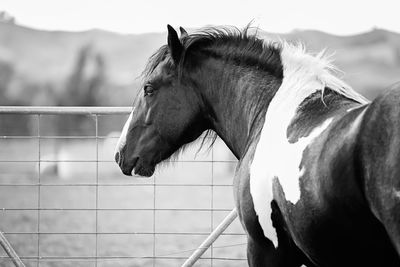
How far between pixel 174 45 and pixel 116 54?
12703 mm

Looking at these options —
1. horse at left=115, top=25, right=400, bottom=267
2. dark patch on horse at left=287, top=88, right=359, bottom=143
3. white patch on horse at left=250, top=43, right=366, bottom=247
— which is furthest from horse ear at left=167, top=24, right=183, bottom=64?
dark patch on horse at left=287, top=88, right=359, bottom=143

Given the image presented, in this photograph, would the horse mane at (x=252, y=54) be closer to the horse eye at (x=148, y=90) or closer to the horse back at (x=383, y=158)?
the horse eye at (x=148, y=90)

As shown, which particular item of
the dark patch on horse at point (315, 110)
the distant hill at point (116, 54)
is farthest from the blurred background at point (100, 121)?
the dark patch on horse at point (315, 110)

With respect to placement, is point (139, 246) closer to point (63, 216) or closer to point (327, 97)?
point (63, 216)

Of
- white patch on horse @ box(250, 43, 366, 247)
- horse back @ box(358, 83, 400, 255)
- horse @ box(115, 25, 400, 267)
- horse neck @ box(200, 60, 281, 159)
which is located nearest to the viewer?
horse back @ box(358, 83, 400, 255)

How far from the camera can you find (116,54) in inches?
623

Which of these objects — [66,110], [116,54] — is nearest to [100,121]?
[116,54]

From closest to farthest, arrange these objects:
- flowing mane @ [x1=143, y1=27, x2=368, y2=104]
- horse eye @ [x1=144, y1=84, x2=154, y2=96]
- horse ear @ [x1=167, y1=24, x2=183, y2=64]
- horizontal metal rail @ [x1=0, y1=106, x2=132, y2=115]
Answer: flowing mane @ [x1=143, y1=27, x2=368, y2=104]
horse ear @ [x1=167, y1=24, x2=183, y2=64]
horse eye @ [x1=144, y1=84, x2=154, y2=96]
horizontal metal rail @ [x1=0, y1=106, x2=132, y2=115]

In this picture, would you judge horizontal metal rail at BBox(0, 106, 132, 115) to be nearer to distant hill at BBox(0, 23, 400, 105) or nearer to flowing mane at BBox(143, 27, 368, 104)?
flowing mane at BBox(143, 27, 368, 104)

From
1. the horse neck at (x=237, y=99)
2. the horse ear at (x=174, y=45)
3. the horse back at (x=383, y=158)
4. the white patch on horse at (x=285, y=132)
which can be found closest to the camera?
the horse back at (x=383, y=158)

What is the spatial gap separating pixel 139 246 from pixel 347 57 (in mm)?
6915

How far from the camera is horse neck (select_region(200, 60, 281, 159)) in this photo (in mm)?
3154

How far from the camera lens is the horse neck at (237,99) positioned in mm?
3154

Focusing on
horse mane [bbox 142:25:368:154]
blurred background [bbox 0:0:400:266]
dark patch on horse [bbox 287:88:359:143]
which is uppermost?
horse mane [bbox 142:25:368:154]
